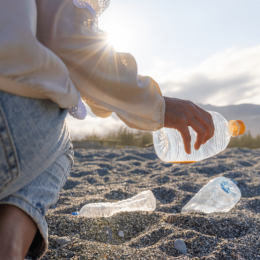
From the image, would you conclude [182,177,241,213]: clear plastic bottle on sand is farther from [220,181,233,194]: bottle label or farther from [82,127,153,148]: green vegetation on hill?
[82,127,153,148]: green vegetation on hill

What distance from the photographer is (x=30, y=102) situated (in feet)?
2.31

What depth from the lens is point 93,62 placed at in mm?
852

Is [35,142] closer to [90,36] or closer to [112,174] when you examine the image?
[90,36]

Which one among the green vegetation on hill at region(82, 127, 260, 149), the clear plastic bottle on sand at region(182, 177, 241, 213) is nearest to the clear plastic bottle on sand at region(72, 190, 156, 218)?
the clear plastic bottle on sand at region(182, 177, 241, 213)

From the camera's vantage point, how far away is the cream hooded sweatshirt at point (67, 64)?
2.05 feet

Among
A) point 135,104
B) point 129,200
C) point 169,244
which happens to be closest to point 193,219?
point 169,244

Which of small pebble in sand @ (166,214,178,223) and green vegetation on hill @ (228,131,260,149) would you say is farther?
green vegetation on hill @ (228,131,260,149)

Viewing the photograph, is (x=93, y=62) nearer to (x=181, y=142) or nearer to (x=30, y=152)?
(x=30, y=152)

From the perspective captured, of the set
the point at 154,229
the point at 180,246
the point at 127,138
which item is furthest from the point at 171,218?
the point at 127,138

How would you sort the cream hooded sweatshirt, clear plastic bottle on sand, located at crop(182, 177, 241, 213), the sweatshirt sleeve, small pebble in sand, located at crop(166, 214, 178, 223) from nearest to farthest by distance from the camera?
the cream hooded sweatshirt
the sweatshirt sleeve
small pebble in sand, located at crop(166, 214, 178, 223)
clear plastic bottle on sand, located at crop(182, 177, 241, 213)

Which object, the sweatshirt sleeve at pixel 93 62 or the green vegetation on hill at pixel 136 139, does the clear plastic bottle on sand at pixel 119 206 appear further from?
the green vegetation on hill at pixel 136 139

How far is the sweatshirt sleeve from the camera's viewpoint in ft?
2.72

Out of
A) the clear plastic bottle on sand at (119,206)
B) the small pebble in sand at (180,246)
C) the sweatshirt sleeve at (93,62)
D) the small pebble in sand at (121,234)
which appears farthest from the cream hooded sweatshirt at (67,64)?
the clear plastic bottle on sand at (119,206)

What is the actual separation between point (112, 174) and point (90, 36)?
2.61 meters
